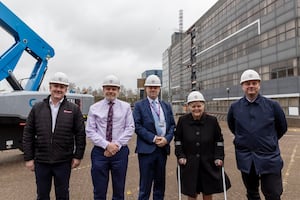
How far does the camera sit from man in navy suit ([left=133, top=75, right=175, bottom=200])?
4.03m

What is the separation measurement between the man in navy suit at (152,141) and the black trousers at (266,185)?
115 cm

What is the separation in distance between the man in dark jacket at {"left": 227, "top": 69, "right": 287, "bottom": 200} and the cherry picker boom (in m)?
5.20

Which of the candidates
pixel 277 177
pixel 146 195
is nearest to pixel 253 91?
pixel 277 177

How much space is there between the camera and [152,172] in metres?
4.13

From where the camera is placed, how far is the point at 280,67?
31.3 metres

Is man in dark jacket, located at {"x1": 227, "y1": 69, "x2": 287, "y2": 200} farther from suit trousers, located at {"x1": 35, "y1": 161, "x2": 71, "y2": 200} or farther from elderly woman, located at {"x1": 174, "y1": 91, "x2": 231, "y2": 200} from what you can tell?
suit trousers, located at {"x1": 35, "y1": 161, "x2": 71, "y2": 200}

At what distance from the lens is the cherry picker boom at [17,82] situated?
22.4ft

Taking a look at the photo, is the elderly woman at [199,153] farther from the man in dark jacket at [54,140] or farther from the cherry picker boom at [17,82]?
the cherry picker boom at [17,82]

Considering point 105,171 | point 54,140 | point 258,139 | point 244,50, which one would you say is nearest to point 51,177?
point 54,140

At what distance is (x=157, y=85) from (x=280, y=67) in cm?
3070

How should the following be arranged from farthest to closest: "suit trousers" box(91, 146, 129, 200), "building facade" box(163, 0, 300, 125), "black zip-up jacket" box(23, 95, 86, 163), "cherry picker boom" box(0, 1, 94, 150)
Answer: "building facade" box(163, 0, 300, 125), "cherry picker boom" box(0, 1, 94, 150), "suit trousers" box(91, 146, 129, 200), "black zip-up jacket" box(23, 95, 86, 163)

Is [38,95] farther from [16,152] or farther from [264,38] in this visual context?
[264,38]

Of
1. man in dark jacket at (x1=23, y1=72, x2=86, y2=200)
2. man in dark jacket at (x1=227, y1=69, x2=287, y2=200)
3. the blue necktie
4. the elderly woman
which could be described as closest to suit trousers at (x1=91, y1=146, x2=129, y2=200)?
man in dark jacket at (x1=23, y1=72, x2=86, y2=200)

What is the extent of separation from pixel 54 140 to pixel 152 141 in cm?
128
